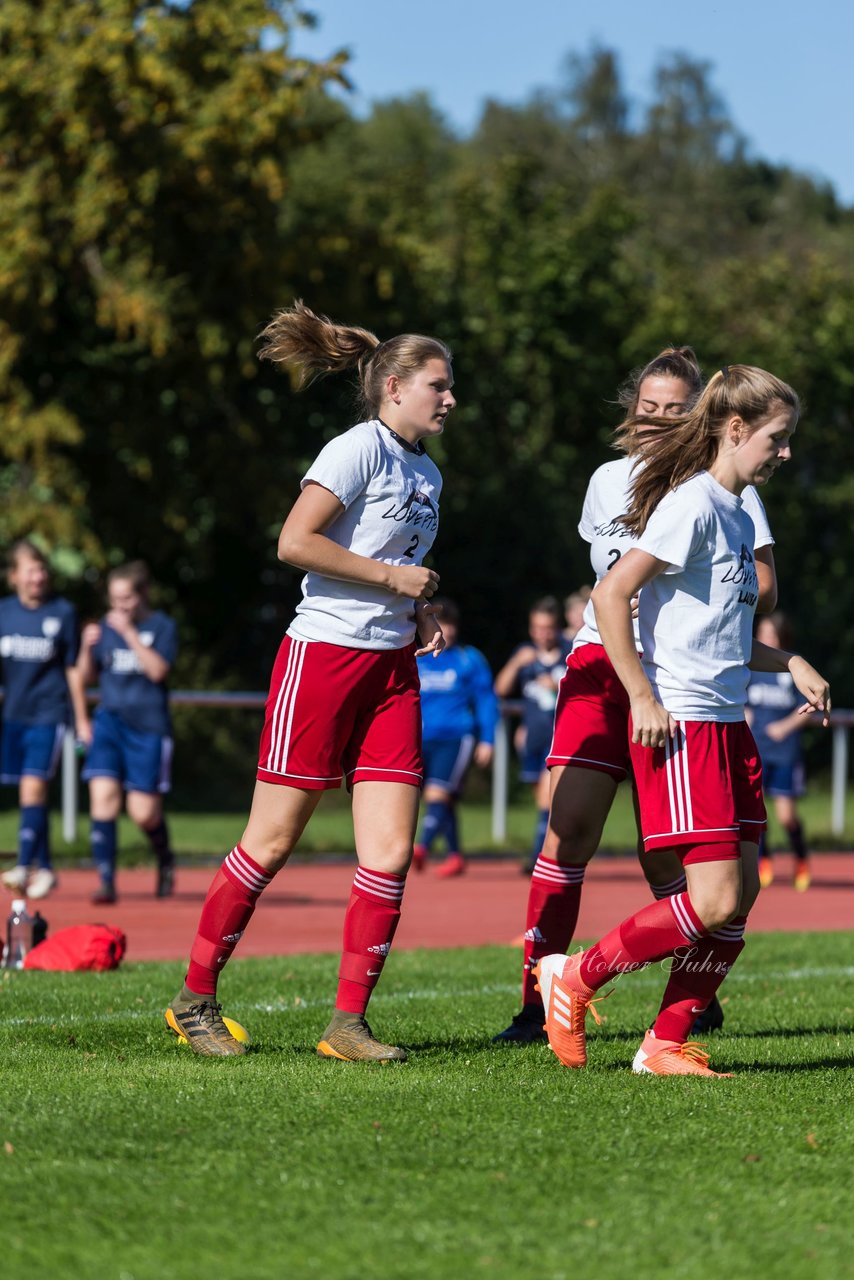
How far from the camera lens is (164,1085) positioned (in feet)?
15.9

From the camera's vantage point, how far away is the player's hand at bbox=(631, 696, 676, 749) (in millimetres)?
4863

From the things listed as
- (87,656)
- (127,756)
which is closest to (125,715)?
(127,756)

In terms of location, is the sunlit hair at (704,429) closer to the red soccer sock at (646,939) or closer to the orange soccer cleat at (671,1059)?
the red soccer sock at (646,939)

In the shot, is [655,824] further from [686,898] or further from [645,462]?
[645,462]

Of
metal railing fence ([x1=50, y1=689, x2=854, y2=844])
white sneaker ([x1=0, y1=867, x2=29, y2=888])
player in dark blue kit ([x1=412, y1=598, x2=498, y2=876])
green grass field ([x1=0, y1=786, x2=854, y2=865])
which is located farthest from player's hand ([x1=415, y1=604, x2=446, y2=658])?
green grass field ([x1=0, y1=786, x2=854, y2=865])

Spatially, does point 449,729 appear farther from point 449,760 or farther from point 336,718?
point 336,718

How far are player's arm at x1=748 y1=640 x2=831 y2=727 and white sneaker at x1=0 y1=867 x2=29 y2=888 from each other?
16.2 feet

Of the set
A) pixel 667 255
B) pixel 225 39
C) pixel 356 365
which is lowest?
pixel 356 365

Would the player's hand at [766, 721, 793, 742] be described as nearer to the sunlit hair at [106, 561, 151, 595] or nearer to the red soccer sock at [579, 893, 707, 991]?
the sunlit hair at [106, 561, 151, 595]

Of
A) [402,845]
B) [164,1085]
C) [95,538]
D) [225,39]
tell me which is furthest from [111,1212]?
[95,538]

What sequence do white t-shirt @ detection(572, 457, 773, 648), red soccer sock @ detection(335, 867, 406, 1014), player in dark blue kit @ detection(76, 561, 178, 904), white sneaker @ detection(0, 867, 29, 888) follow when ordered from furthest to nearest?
1. player in dark blue kit @ detection(76, 561, 178, 904)
2. white sneaker @ detection(0, 867, 29, 888)
3. white t-shirt @ detection(572, 457, 773, 648)
4. red soccer sock @ detection(335, 867, 406, 1014)

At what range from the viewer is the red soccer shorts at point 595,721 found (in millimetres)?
Result: 5633

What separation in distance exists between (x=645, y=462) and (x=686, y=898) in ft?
4.26

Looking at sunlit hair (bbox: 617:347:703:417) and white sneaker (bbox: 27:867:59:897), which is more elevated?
sunlit hair (bbox: 617:347:703:417)
